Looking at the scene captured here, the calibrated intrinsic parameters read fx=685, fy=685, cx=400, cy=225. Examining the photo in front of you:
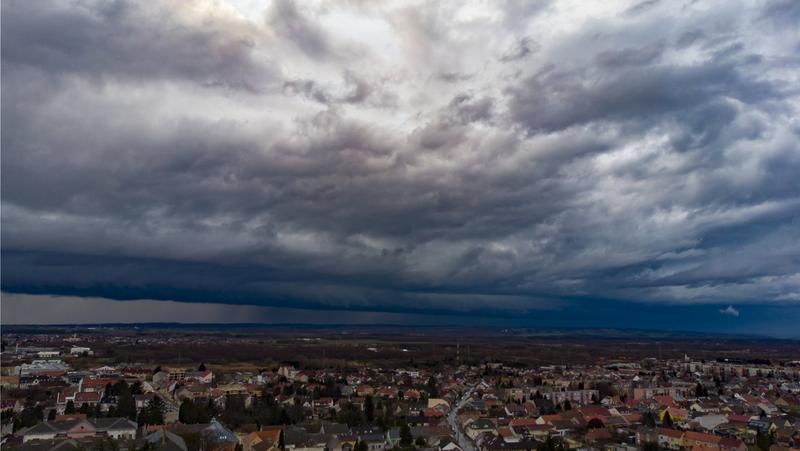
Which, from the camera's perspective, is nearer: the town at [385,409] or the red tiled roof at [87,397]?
the town at [385,409]

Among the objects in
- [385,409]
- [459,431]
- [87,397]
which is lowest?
[459,431]

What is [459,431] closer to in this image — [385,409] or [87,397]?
[385,409]

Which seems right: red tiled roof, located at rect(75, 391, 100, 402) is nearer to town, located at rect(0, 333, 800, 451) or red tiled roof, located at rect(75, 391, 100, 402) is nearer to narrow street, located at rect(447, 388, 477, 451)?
town, located at rect(0, 333, 800, 451)

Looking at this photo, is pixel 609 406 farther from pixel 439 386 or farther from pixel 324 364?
pixel 324 364

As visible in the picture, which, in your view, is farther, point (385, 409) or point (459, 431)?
point (385, 409)

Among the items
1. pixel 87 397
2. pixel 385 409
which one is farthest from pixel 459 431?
pixel 87 397

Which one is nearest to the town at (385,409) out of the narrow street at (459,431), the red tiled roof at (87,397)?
the red tiled roof at (87,397)

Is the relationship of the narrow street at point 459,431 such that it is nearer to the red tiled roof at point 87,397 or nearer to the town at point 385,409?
the town at point 385,409

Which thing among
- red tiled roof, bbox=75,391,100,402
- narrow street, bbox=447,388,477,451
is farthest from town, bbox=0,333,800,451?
narrow street, bbox=447,388,477,451

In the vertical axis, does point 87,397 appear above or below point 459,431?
above

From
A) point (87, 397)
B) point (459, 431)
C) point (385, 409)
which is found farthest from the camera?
point (87, 397)

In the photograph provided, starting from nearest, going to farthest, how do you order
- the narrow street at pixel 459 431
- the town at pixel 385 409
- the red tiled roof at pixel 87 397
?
the town at pixel 385 409
the narrow street at pixel 459 431
the red tiled roof at pixel 87 397
